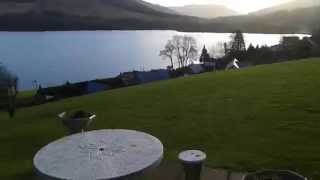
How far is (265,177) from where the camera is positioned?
366 centimetres

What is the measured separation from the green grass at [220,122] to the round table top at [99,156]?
4.78 feet

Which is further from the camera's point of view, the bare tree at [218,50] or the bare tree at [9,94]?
the bare tree at [218,50]

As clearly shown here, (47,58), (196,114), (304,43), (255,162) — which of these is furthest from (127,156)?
(47,58)

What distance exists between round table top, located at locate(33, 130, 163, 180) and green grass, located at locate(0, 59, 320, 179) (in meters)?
1.46

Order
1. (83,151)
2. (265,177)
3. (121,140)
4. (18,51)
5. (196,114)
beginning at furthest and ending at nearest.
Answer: (18,51), (196,114), (121,140), (83,151), (265,177)

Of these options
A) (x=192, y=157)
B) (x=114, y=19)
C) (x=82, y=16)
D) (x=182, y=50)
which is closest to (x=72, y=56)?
(x=182, y=50)

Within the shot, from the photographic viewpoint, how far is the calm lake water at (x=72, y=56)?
5556cm

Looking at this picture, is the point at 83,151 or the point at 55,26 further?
the point at 55,26

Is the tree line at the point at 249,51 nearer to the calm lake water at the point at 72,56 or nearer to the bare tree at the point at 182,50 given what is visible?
the bare tree at the point at 182,50

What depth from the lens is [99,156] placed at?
438cm

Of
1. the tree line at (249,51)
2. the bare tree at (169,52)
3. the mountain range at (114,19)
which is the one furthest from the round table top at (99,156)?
the mountain range at (114,19)

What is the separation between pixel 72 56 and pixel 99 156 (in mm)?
74132

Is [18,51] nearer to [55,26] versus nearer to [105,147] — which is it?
[55,26]

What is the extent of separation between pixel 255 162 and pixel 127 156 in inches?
85.9
